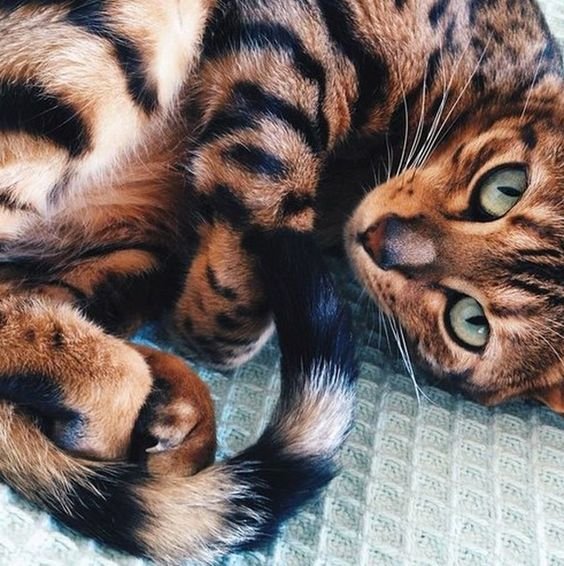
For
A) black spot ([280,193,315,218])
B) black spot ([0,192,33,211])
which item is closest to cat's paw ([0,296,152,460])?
black spot ([0,192,33,211])

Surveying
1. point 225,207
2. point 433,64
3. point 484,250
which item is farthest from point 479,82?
point 225,207

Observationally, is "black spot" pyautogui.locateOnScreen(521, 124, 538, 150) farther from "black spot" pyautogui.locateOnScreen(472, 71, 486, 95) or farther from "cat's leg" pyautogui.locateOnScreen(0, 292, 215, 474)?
"cat's leg" pyautogui.locateOnScreen(0, 292, 215, 474)

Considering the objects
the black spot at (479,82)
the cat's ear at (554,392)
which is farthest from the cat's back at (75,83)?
the cat's ear at (554,392)

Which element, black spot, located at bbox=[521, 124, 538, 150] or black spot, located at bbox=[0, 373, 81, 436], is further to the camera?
black spot, located at bbox=[521, 124, 538, 150]

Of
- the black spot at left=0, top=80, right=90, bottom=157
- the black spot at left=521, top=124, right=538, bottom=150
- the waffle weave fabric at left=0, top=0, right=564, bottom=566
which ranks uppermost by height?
the black spot at left=521, top=124, right=538, bottom=150

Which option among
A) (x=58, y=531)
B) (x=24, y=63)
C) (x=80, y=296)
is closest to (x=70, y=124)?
(x=24, y=63)

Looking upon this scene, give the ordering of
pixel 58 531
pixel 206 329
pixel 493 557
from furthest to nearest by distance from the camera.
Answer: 1. pixel 206 329
2. pixel 493 557
3. pixel 58 531

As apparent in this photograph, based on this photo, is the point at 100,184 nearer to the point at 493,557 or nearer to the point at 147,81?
the point at 147,81
